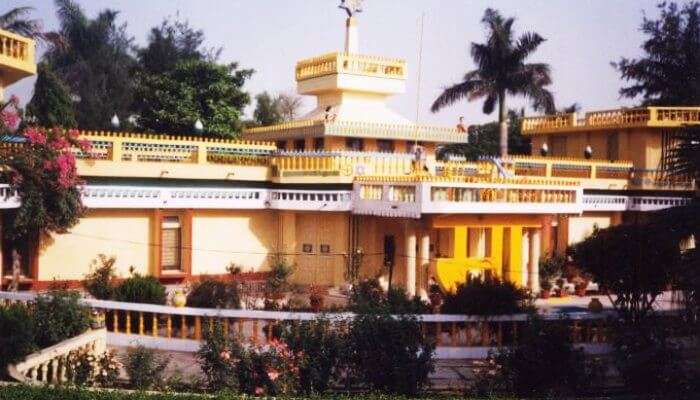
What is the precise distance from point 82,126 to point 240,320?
31.7 metres

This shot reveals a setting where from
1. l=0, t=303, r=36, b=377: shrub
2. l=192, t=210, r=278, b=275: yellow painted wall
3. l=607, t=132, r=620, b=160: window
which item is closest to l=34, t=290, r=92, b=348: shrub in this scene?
l=0, t=303, r=36, b=377: shrub

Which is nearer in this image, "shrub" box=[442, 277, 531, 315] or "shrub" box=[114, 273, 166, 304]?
"shrub" box=[442, 277, 531, 315]

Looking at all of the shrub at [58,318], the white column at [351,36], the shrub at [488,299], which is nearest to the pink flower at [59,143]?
the shrub at [58,318]

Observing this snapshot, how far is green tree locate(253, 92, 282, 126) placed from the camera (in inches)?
1945

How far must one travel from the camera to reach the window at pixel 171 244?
21.8 meters

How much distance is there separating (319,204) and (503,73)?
50.0 ft

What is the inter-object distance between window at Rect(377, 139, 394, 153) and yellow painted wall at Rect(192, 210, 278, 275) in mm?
4406

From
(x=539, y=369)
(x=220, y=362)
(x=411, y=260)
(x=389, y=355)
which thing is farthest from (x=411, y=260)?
(x=220, y=362)

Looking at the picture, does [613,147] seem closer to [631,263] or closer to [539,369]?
[631,263]

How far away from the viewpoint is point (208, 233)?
22.4 metres

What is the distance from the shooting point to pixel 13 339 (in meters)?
10.7

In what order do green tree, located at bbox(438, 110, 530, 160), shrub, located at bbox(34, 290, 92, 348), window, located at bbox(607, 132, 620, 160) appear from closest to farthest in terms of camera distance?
1. shrub, located at bbox(34, 290, 92, 348)
2. window, located at bbox(607, 132, 620, 160)
3. green tree, located at bbox(438, 110, 530, 160)

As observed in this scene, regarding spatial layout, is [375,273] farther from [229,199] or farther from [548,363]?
[548,363]

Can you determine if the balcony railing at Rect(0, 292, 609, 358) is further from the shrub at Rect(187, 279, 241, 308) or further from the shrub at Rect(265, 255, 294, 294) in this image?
the shrub at Rect(265, 255, 294, 294)
